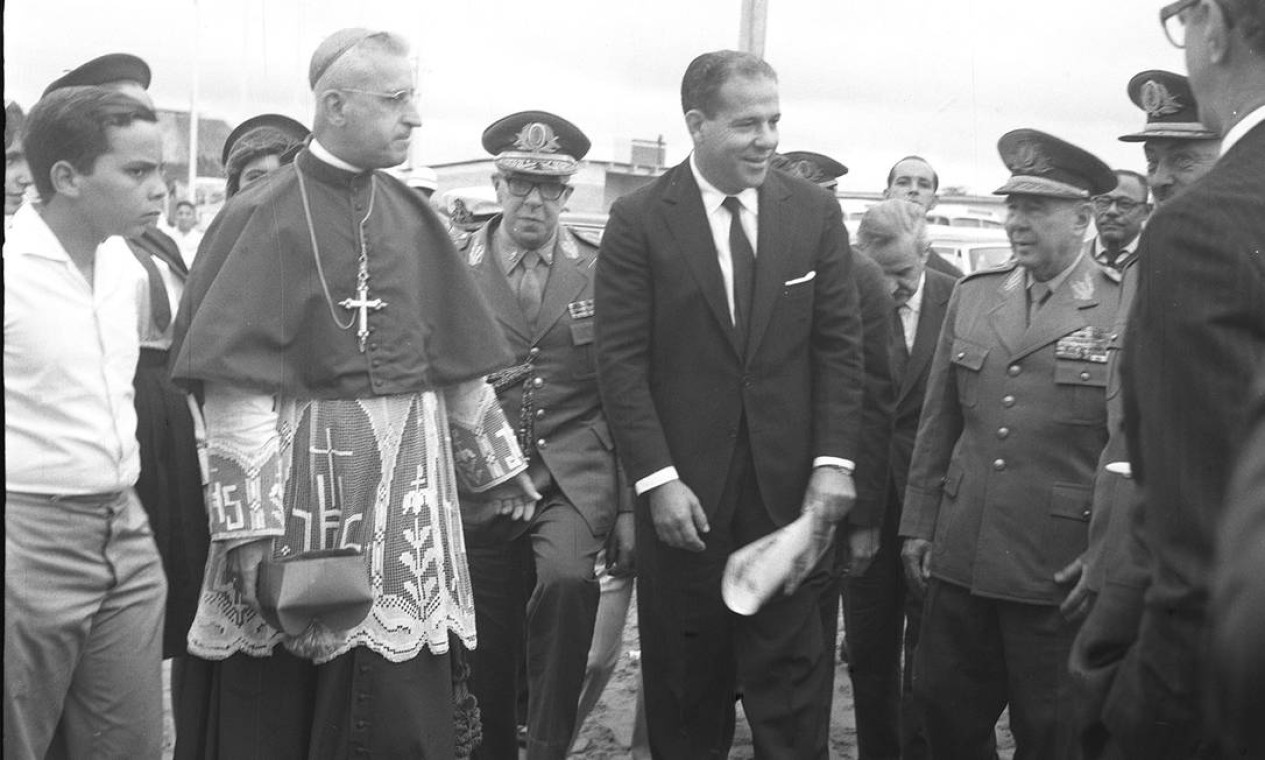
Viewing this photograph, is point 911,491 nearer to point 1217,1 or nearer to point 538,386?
point 538,386

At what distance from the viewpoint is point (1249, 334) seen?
2.17 metres

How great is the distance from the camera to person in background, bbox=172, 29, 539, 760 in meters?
3.70

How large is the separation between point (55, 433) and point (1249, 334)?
2.43 meters

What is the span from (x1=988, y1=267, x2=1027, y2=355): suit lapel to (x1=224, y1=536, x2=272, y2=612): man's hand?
2.17m

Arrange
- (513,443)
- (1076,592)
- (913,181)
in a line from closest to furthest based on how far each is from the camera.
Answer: (1076,592), (513,443), (913,181)

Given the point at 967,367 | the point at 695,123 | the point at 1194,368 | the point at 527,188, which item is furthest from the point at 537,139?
the point at 1194,368

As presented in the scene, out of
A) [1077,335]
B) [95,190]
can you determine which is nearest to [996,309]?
[1077,335]

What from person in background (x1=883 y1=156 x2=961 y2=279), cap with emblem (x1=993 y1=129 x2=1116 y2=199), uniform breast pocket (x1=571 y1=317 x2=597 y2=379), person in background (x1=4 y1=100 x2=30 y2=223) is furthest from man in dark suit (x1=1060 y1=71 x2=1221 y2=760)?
person in background (x1=883 y1=156 x2=961 y2=279)

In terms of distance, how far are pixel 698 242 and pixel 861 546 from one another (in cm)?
117

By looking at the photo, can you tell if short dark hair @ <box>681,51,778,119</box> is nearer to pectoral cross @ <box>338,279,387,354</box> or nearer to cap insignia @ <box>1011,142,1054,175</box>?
cap insignia @ <box>1011,142,1054,175</box>

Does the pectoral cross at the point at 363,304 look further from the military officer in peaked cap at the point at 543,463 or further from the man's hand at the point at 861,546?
the man's hand at the point at 861,546

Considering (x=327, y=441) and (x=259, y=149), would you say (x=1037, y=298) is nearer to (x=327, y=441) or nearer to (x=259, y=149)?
(x=327, y=441)

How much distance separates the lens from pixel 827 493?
4.49m

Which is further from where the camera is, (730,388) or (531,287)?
(531,287)
